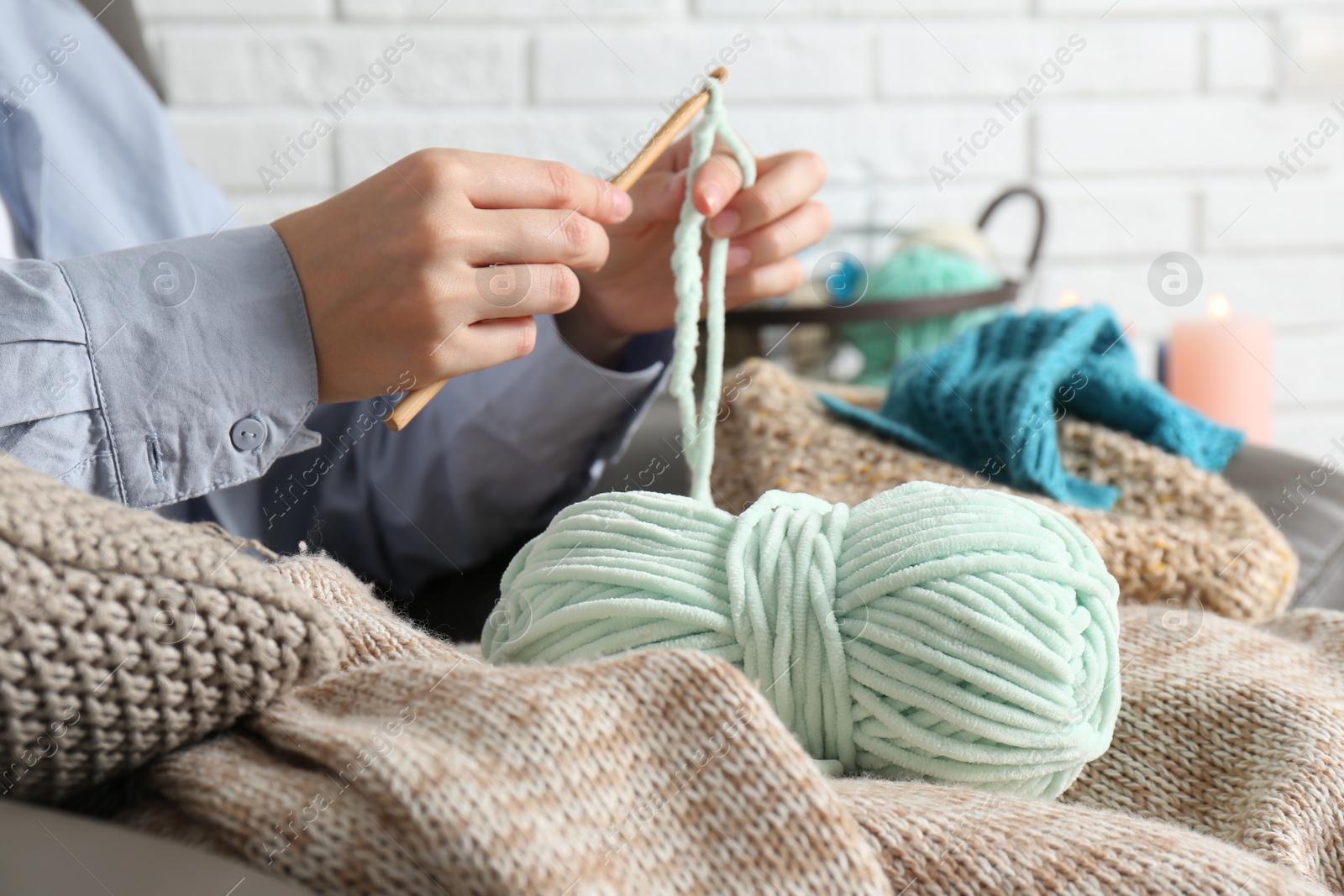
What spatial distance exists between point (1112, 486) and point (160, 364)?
0.44 meters

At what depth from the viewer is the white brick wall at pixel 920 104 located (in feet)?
3.36

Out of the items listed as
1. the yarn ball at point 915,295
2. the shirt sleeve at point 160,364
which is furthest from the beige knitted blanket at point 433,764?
the yarn ball at point 915,295

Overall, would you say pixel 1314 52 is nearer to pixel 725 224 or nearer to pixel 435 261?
pixel 725 224

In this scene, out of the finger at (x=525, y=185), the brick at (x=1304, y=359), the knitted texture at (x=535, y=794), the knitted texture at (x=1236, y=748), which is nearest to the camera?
the knitted texture at (x=535, y=794)

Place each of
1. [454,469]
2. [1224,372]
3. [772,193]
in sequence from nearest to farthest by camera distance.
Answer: [772,193] → [454,469] → [1224,372]

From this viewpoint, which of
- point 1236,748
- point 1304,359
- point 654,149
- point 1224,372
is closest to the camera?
point 1236,748

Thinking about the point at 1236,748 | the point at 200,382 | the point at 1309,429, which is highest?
the point at 200,382

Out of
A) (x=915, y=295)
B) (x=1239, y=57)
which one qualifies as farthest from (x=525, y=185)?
(x=1239, y=57)

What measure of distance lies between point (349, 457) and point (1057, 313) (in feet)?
1.52

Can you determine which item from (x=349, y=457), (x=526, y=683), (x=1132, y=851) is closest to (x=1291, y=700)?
(x=1132, y=851)

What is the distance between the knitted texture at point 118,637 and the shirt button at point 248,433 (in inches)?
6.1

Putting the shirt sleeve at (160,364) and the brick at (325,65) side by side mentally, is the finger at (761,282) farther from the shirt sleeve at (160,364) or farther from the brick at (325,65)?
the brick at (325,65)

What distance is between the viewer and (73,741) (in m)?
0.22

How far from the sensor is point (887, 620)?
275mm
